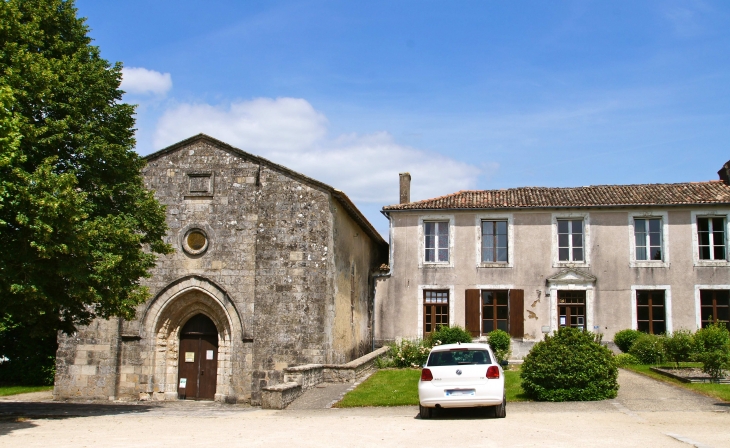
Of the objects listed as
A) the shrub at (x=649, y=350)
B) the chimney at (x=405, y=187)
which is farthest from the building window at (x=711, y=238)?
the chimney at (x=405, y=187)

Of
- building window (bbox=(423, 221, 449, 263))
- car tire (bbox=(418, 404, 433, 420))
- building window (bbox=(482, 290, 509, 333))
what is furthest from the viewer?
building window (bbox=(423, 221, 449, 263))

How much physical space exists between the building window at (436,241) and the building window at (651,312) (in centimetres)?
729

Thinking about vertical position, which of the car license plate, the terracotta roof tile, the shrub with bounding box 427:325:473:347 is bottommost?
the car license plate

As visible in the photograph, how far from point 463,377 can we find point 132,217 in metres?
8.30

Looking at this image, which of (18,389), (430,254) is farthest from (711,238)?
(18,389)

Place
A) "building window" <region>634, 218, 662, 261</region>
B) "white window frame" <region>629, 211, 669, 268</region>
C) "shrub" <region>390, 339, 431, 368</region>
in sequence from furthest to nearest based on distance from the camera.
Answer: "building window" <region>634, 218, 662, 261</region> < "white window frame" <region>629, 211, 669, 268</region> < "shrub" <region>390, 339, 431, 368</region>

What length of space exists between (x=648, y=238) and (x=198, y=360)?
16717 millimetres

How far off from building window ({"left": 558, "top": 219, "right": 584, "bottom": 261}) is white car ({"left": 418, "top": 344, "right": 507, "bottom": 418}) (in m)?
13.4

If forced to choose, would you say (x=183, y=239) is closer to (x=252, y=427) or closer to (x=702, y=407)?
(x=252, y=427)

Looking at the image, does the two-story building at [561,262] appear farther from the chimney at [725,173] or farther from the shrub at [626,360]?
the shrub at [626,360]

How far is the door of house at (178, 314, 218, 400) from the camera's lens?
2048cm

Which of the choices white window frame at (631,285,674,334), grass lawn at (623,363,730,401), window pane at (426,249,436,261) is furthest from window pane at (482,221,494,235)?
A: grass lawn at (623,363,730,401)

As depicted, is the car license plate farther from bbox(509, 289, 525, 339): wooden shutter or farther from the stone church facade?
bbox(509, 289, 525, 339): wooden shutter

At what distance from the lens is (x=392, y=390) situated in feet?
55.5
